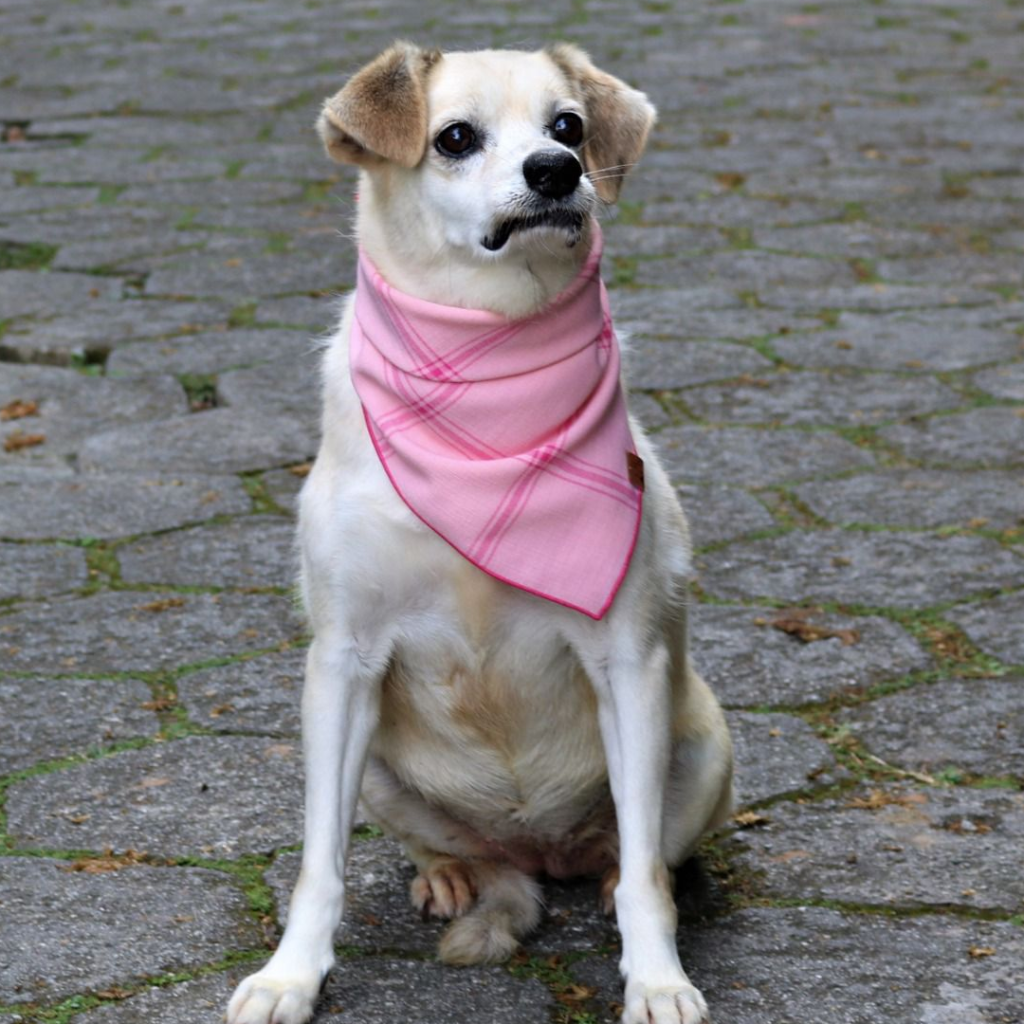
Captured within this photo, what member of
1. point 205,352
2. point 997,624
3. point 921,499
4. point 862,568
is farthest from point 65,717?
point 205,352

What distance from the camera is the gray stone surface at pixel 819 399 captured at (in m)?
5.45

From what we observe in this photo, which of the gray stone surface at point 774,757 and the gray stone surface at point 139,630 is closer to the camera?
the gray stone surface at point 774,757

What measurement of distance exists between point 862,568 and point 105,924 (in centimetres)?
226

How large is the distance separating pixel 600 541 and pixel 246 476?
2445 millimetres

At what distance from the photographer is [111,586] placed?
434 centimetres

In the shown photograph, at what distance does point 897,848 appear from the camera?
315cm

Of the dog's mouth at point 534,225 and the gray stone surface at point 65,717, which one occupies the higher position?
the dog's mouth at point 534,225

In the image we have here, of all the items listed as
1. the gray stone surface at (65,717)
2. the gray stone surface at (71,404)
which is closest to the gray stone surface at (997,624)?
the gray stone surface at (65,717)

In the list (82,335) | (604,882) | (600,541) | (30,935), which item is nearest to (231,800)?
(30,935)

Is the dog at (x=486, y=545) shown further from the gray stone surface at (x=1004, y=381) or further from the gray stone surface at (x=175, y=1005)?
the gray stone surface at (x=1004, y=381)

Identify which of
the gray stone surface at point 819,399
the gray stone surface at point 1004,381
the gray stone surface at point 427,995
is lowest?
the gray stone surface at point 819,399

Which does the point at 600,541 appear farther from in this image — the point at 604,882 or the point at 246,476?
the point at 246,476

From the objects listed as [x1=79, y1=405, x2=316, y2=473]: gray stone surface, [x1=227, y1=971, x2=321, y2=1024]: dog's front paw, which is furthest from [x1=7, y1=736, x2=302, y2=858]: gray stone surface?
[x1=79, y1=405, x2=316, y2=473]: gray stone surface

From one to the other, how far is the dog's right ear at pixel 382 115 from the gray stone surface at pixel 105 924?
1297mm
